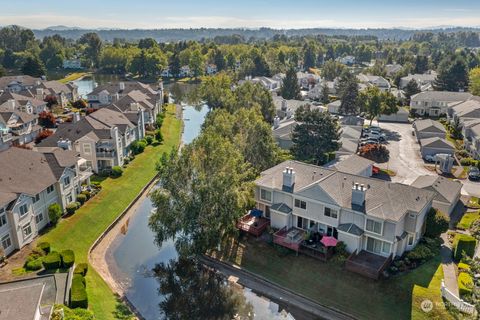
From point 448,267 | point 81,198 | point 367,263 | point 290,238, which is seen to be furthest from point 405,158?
point 81,198

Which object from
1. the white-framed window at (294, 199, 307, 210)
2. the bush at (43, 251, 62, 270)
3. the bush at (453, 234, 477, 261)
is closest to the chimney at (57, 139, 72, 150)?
the bush at (43, 251, 62, 270)

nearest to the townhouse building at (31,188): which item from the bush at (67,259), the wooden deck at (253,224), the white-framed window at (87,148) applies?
the bush at (67,259)

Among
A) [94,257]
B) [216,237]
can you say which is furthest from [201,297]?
[94,257]

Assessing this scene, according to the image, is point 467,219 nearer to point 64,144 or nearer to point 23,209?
point 23,209

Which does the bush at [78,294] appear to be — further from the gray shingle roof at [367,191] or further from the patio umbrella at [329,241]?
the patio umbrella at [329,241]

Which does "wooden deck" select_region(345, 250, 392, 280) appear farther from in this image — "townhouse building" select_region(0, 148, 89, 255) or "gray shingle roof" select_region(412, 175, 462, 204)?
"townhouse building" select_region(0, 148, 89, 255)

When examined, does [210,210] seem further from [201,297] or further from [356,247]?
[356,247]
